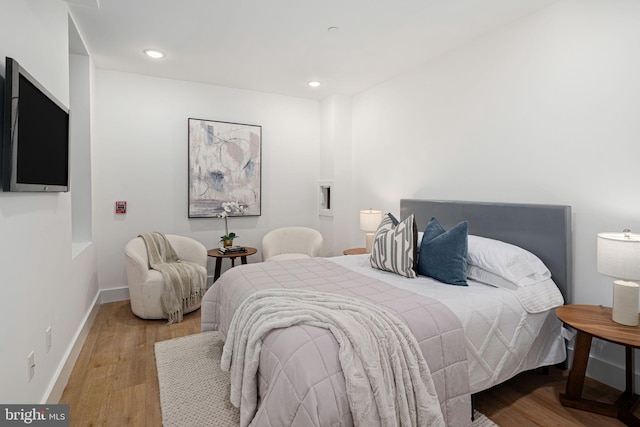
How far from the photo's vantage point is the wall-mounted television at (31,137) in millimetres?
1363

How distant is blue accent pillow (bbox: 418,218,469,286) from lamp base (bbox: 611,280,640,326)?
769 mm

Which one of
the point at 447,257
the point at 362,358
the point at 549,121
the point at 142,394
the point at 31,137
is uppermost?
the point at 549,121

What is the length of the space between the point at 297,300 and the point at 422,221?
1.96 m

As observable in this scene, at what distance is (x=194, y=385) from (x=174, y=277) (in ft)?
4.37

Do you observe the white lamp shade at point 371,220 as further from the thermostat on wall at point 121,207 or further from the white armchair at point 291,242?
the thermostat on wall at point 121,207

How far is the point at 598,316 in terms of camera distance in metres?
1.95

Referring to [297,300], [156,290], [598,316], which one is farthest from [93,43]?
[598,316]

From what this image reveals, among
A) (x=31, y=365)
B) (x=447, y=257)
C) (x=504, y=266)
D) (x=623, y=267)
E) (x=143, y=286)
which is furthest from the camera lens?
(x=143, y=286)

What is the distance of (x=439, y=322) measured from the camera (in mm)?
1680

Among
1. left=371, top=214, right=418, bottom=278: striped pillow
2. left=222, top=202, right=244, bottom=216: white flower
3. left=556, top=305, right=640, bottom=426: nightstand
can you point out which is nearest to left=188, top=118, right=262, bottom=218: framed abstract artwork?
left=222, top=202, right=244, bottom=216: white flower

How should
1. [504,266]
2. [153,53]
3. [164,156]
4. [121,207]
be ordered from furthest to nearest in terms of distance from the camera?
[164,156]
[121,207]
[153,53]
[504,266]

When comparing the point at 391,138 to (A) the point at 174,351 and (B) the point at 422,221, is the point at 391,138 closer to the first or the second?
(B) the point at 422,221

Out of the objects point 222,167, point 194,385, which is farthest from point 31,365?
point 222,167

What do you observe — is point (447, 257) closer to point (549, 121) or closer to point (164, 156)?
point (549, 121)
